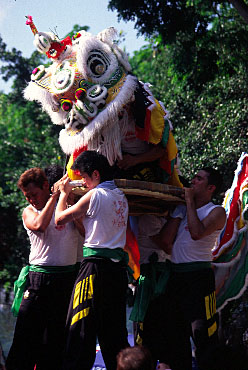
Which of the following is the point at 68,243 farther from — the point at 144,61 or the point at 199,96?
the point at 144,61

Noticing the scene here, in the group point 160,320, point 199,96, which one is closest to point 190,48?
point 199,96

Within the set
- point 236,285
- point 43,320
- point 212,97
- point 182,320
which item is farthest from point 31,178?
point 212,97

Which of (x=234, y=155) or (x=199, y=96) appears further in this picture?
(x=199, y=96)

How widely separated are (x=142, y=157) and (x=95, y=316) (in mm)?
1185

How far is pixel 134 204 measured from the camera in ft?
11.8

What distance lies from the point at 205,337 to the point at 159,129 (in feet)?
4.51

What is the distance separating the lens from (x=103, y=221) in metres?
2.91

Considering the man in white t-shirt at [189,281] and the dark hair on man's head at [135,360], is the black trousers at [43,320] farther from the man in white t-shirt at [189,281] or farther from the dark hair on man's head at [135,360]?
the dark hair on man's head at [135,360]

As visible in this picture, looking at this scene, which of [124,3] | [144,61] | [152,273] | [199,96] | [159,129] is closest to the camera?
[159,129]

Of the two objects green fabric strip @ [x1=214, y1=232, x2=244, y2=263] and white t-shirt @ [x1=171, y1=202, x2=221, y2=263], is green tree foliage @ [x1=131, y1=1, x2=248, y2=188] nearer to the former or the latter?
green fabric strip @ [x1=214, y1=232, x2=244, y2=263]

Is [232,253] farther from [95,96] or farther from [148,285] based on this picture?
[95,96]

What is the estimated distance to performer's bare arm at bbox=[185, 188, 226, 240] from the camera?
3.34 meters

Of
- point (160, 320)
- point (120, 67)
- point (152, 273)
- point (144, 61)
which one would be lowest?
point (160, 320)

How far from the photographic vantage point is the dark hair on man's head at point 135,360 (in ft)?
6.98
